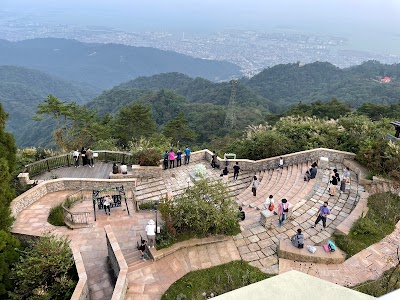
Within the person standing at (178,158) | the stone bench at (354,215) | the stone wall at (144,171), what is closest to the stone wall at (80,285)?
the stone wall at (144,171)

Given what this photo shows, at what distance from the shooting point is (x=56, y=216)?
506 inches

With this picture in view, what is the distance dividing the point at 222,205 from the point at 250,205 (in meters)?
3.49

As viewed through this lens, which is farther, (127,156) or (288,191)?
(127,156)

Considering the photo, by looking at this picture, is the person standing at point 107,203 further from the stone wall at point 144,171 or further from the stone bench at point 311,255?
the stone bench at point 311,255

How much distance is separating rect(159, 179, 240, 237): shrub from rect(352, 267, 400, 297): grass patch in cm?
428

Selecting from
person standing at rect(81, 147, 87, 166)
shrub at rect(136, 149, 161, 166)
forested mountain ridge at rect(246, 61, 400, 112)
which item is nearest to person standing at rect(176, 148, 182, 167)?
shrub at rect(136, 149, 161, 166)

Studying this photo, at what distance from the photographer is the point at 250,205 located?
14.3 m

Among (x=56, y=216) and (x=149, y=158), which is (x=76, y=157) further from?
(x=56, y=216)

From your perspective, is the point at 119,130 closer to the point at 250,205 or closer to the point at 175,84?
the point at 250,205

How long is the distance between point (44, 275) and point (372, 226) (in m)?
10.7

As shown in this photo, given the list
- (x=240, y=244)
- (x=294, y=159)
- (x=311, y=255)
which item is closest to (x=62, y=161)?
(x=240, y=244)

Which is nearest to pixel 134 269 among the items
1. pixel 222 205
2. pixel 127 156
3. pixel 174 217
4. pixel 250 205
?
pixel 174 217

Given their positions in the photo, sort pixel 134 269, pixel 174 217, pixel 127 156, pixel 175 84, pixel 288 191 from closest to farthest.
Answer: pixel 134 269 < pixel 174 217 < pixel 288 191 < pixel 127 156 < pixel 175 84

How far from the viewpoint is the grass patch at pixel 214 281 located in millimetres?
8867
